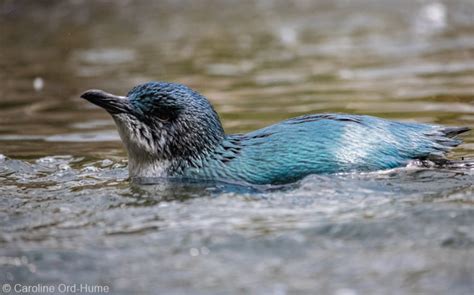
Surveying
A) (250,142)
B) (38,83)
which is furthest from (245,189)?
(38,83)

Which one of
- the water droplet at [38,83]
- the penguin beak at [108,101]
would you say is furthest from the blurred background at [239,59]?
the penguin beak at [108,101]

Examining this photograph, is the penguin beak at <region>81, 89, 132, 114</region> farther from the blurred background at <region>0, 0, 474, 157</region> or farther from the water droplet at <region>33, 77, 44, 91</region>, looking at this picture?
the water droplet at <region>33, 77, 44, 91</region>

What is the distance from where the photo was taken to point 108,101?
239 inches

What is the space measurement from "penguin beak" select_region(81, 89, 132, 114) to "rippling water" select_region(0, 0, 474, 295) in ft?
1.68

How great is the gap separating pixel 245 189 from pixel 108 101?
110 centimetres

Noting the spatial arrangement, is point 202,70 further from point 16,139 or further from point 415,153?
point 415,153

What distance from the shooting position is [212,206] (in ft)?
17.7

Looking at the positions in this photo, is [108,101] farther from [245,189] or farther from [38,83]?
[38,83]

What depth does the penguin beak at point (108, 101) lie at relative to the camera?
19.8 ft

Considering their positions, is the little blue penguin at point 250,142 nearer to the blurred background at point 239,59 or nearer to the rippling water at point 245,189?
the rippling water at point 245,189

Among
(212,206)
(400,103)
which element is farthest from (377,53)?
(212,206)

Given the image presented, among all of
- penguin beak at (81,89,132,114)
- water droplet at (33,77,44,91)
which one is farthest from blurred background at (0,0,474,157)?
penguin beak at (81,89,132,114)

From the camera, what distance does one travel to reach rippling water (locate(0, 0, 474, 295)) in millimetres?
4348

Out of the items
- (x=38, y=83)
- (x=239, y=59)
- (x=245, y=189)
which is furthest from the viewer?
(x=239, y=59)
